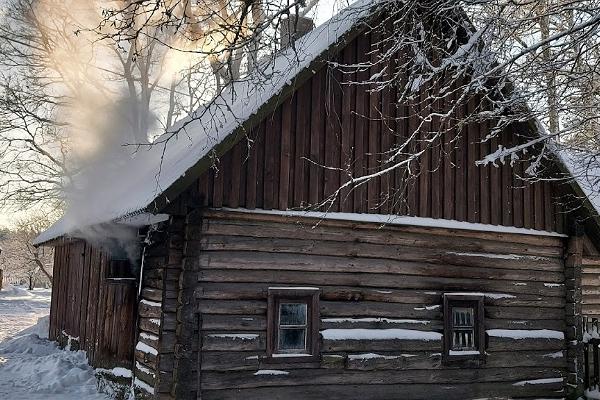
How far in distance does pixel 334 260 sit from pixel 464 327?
115 inches

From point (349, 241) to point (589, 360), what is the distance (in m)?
6.25

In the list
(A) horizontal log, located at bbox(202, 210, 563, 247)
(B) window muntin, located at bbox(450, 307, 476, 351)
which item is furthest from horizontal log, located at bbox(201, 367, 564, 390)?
(A) horizontal log, located at bbox(202, 210, 563, 247)

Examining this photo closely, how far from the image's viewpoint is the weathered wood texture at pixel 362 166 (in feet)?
31.6

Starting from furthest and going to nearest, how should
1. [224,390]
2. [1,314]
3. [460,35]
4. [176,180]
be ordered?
[1,314]
[460,35]
[224,390]
[176,180]

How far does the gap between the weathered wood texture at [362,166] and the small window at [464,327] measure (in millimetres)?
1459

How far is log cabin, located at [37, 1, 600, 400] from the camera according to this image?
30.2ft

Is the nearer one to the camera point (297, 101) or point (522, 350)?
point (297, 101)

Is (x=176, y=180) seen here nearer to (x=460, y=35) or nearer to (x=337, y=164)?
(x=337, y=164)

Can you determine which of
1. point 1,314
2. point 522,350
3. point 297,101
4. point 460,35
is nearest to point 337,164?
point 297,101

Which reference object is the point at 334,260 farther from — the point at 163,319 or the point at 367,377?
the point at 163,319

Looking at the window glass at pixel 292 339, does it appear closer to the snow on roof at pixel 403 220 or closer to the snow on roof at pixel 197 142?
the snow on roof at pixel 403 220

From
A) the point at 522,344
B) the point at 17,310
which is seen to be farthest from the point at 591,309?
the point at 17,310

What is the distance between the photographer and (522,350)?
11.9 meters

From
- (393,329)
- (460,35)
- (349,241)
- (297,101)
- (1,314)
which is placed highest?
(460,35)
